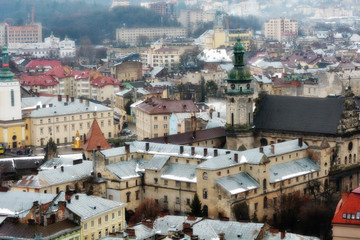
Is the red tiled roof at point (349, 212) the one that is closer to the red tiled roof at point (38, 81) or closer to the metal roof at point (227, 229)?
the metal roof at point (227, 229)

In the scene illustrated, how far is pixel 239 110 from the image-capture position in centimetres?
7794

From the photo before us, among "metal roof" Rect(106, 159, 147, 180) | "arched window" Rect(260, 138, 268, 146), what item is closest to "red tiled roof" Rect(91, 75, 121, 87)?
"arched window" Rect(260, 138, 268, 146)

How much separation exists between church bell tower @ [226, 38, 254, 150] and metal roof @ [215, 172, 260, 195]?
11850 millimetres

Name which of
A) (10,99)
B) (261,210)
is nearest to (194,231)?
(261,210)

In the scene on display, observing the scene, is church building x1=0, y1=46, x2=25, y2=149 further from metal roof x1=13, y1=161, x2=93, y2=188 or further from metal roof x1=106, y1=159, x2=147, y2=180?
metal roof x1=106, y1=159, x2=147, y2=180

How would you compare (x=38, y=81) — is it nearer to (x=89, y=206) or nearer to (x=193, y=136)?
(x=193, y=136)

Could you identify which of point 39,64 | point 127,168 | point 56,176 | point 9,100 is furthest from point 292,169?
point 39,64

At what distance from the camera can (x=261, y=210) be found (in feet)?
216

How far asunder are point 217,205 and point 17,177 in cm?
1915

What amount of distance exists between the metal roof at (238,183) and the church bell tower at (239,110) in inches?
467

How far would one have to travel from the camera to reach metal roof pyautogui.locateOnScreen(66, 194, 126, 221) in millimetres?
57344

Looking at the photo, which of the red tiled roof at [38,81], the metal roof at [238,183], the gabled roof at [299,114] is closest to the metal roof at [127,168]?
the metal roof at [238,183]

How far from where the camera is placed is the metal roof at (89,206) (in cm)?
5734

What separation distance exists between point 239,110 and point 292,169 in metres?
9.67
